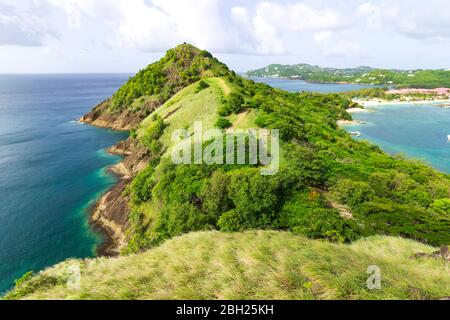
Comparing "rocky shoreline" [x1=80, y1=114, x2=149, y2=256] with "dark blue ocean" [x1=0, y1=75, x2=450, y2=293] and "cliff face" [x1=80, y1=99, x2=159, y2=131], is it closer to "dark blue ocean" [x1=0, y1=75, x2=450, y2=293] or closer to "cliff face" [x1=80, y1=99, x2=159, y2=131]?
"dark blue ocean" [x1=0, y1=75, x2=450, y2=293]

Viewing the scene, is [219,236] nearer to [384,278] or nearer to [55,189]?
[384,278]

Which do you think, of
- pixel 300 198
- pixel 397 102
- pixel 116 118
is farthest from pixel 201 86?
pixel 397 102

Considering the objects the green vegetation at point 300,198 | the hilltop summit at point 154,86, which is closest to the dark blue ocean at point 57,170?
the hilltop summit at point 154,86

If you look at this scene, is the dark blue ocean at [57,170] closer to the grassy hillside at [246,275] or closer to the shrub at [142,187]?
the shrub at [142,187]

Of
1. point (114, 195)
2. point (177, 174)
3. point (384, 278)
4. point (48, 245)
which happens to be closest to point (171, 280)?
point (384, 278)

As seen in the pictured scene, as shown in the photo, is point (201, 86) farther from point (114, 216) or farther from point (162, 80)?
point (114, 216)

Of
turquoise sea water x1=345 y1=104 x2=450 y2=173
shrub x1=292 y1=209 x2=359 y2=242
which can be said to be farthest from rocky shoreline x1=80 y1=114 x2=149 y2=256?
turquoise sea water x1=345 y1=104 x2=450 y2=173

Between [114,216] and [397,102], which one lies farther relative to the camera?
[397,102]
